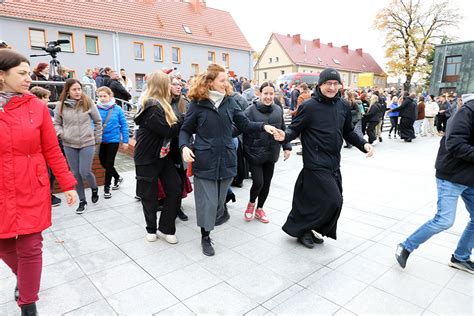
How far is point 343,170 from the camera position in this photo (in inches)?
309

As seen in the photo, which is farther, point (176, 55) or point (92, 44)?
point (176, 55)

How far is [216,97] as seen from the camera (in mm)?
3504

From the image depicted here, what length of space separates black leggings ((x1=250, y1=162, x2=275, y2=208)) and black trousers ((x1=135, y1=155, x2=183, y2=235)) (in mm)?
1071

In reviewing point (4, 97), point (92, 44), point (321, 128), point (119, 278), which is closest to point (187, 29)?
point (92, 44)

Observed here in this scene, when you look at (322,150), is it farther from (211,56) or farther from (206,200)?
(211,56)

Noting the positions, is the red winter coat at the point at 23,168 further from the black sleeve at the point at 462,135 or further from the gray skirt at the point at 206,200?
the black sleeve at the point at 462,135

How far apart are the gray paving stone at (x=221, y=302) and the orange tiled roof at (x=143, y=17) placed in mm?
25688

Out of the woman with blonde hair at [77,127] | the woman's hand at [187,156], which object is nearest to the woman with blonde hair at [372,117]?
the woman with blonde hair at [77,127]

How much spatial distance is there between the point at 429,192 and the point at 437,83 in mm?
31545

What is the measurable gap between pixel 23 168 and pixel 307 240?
9.39 feet

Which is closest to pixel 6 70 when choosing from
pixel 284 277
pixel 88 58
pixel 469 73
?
pixel 284 277

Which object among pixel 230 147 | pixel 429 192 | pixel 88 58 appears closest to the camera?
pixel 230 147

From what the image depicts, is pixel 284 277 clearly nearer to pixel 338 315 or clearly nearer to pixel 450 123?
pixel 338 315

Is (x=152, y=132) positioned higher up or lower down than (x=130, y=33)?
lower down
